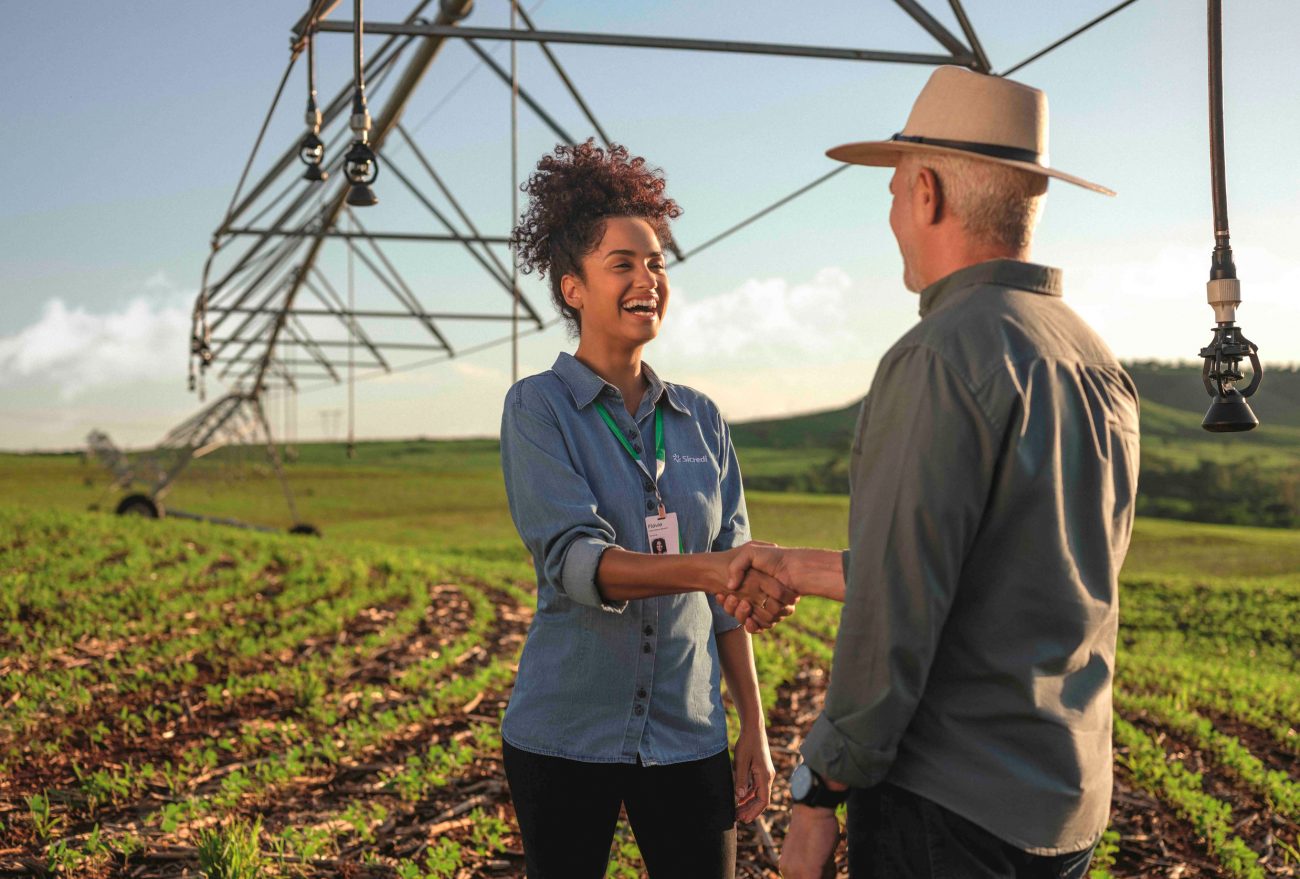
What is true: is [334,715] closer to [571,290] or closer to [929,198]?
[571,290]

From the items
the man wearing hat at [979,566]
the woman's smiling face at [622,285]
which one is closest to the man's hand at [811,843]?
the man wearing hat at [979,566]

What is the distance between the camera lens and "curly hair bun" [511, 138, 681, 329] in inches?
96.6

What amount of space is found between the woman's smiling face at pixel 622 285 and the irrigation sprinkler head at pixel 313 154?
5002 millimetres

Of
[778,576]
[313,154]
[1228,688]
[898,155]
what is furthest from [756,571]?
[1228,688]

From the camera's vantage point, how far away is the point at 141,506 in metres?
16.5

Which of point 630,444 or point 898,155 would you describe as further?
Result: point 630,444

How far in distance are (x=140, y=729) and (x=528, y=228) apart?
14.3 ft

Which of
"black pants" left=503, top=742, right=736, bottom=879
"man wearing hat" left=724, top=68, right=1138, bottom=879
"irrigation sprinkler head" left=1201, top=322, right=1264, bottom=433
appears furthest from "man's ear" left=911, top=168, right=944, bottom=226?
"irrigation sprinkler head" left=1201, top=322, right=1264, bottom=433

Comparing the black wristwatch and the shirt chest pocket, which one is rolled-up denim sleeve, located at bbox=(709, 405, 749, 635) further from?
the black wristwatch

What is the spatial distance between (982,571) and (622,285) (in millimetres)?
1086

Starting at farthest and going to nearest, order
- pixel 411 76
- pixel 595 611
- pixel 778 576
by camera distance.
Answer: pixel 411 76 < pixel 595 611 < pixel 778 576

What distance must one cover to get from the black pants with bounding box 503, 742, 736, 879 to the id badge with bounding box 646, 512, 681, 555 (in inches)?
17.2

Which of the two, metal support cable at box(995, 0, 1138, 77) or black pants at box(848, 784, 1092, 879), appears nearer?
black pants at box(848, 784, 1092, 879)

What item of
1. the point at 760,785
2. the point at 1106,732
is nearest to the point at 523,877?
the point at 760,785
